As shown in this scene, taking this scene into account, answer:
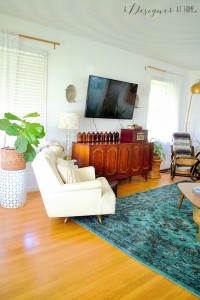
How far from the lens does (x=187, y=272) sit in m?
1.99

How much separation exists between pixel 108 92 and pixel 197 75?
3081 mm

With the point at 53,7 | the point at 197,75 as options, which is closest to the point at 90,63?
the point at 53,7

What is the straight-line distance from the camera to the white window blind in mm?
3516

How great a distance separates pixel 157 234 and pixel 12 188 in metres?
1.91

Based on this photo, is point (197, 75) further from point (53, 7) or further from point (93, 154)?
point (53, 7)

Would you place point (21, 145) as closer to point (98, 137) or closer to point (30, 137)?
point (30, 137)

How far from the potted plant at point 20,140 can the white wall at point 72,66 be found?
757 mm

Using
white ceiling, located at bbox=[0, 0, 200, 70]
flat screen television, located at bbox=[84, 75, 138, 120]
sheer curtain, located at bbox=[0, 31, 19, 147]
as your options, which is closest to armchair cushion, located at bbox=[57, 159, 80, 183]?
sheer curtain, located at bbox=[0, 31, 19, 147]

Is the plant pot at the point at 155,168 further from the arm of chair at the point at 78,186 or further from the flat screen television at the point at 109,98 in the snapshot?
the arm of chair at the point at 78,186

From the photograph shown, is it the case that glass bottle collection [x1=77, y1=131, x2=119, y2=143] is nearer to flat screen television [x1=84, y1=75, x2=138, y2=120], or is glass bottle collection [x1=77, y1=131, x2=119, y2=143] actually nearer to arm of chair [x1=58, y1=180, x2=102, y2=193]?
flat screen television [x1=84, y1=75, x2=138, y2=120]

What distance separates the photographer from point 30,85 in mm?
3629

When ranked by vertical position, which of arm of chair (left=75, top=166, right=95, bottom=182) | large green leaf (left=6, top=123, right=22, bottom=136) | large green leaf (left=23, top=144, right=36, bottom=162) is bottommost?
arm of chair (left=75, top=166, right=95, bottom=182)

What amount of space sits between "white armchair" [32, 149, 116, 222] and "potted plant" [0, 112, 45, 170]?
38 cm

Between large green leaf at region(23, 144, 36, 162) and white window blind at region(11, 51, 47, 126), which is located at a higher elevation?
white window blind at region(11, 51, 47, 126)
